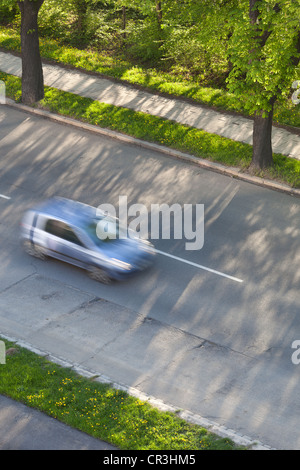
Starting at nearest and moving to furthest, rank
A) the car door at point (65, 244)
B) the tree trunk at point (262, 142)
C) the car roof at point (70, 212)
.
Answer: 1. the car door at point (65, 244)
2. the car roof at point (70, 212)
3. the tree trunk at point (262, 142)

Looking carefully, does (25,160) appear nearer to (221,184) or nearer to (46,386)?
(221,184)

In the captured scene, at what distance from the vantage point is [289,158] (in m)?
21.0

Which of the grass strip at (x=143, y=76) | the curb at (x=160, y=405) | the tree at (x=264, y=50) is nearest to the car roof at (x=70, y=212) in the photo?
the curb at (x=160, y=405)

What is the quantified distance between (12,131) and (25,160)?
Result: 2.27 meters

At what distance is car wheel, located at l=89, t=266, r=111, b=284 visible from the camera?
15.9 m

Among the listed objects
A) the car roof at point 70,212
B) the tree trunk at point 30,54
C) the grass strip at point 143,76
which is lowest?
the car roof at point 70,212

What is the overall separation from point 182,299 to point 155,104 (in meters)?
10.8

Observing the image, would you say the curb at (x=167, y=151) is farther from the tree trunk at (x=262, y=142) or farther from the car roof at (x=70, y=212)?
the car roof at (x=70, y=212)

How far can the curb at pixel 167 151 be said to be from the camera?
65.6ft

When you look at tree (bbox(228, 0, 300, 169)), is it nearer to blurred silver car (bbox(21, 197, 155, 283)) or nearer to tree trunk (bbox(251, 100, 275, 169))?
tree trunk (bbox(251, 100, 275, 169))

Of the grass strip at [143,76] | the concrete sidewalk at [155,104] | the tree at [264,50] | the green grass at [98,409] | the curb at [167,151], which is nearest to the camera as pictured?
the green grass at [98,409]

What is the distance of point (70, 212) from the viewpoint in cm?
1667

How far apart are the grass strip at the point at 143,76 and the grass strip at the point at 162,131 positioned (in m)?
1.80

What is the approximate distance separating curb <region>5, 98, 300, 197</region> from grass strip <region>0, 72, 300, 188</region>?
0.20 metres
